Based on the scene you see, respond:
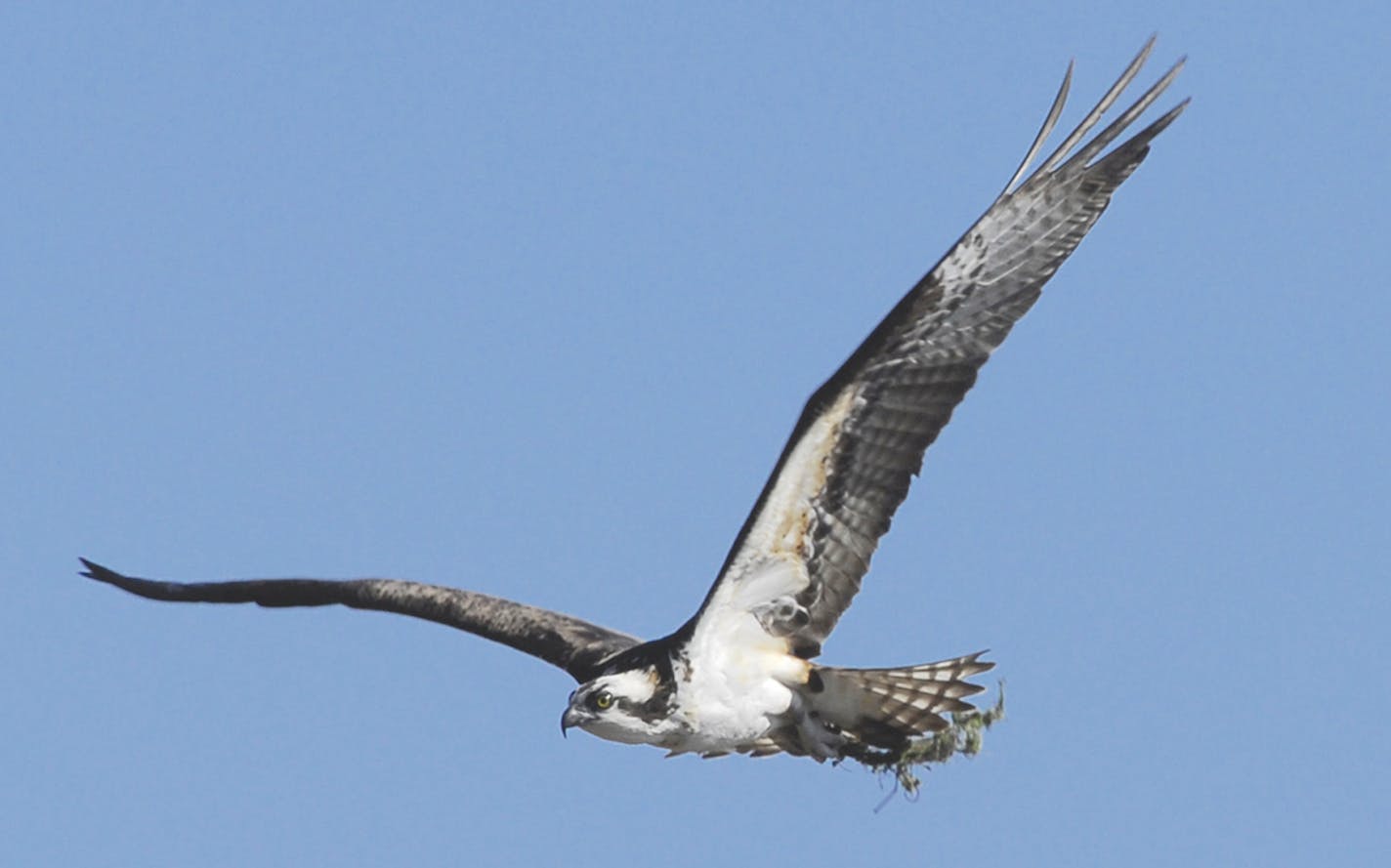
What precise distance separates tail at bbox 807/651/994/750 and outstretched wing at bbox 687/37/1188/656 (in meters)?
0.38

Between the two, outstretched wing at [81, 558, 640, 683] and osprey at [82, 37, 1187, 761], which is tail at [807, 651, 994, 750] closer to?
osprey at [82, 37, 1187, 761]

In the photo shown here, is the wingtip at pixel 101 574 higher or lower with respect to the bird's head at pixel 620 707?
higher

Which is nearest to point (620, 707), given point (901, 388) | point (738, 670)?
point (738, 670)

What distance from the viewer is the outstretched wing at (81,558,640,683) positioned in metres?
13.6

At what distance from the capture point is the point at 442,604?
1443 centimetres

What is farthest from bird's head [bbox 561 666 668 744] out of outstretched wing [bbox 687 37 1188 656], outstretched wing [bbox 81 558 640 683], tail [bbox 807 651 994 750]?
tail [bbox 807 651 994 750]

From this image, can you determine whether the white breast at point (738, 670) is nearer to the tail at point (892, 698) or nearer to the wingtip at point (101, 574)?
the tail at point (892, 698)

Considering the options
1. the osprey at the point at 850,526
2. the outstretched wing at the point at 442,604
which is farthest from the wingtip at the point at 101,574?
the osprey at the point at 850,526

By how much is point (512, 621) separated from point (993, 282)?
3.92 m

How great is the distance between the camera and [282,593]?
50.2 feet

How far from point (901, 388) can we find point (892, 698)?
1.70m

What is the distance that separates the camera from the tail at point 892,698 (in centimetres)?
1217

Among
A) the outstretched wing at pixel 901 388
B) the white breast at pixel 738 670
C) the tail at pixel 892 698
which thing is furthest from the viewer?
the tail at pixel 892 698

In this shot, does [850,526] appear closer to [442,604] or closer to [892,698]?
[892,698]
